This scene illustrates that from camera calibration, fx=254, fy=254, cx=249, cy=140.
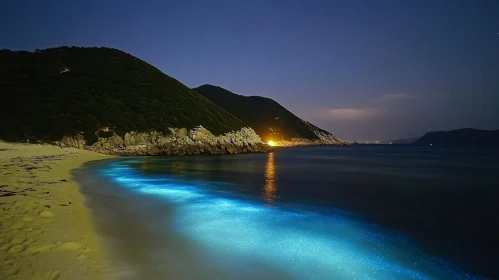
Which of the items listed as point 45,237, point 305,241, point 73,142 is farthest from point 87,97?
point 305,241

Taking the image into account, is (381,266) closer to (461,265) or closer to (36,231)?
(461,265)

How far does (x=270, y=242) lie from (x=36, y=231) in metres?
7.29

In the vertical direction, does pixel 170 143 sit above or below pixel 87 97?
below

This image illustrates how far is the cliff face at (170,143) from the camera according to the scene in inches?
1895

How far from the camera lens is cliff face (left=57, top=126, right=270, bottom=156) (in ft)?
158

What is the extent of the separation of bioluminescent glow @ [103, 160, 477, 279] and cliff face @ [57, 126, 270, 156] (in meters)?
40.3

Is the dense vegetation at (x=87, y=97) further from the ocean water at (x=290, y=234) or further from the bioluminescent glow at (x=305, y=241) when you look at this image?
the bioluminescent glow at (x=305, y=241)

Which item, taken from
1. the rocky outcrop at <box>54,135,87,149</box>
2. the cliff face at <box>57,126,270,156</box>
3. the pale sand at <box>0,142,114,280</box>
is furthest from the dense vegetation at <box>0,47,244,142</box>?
the pale sand at <box>0,142,114,280</box>

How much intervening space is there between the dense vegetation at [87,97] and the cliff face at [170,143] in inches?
73.6

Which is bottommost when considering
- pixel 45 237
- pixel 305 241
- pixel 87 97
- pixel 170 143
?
pixel 305 241

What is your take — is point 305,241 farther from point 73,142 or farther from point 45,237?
point 73,142

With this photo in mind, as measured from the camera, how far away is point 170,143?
58469mm

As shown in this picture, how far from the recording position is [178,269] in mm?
6590

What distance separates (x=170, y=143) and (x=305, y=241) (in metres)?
53.2
